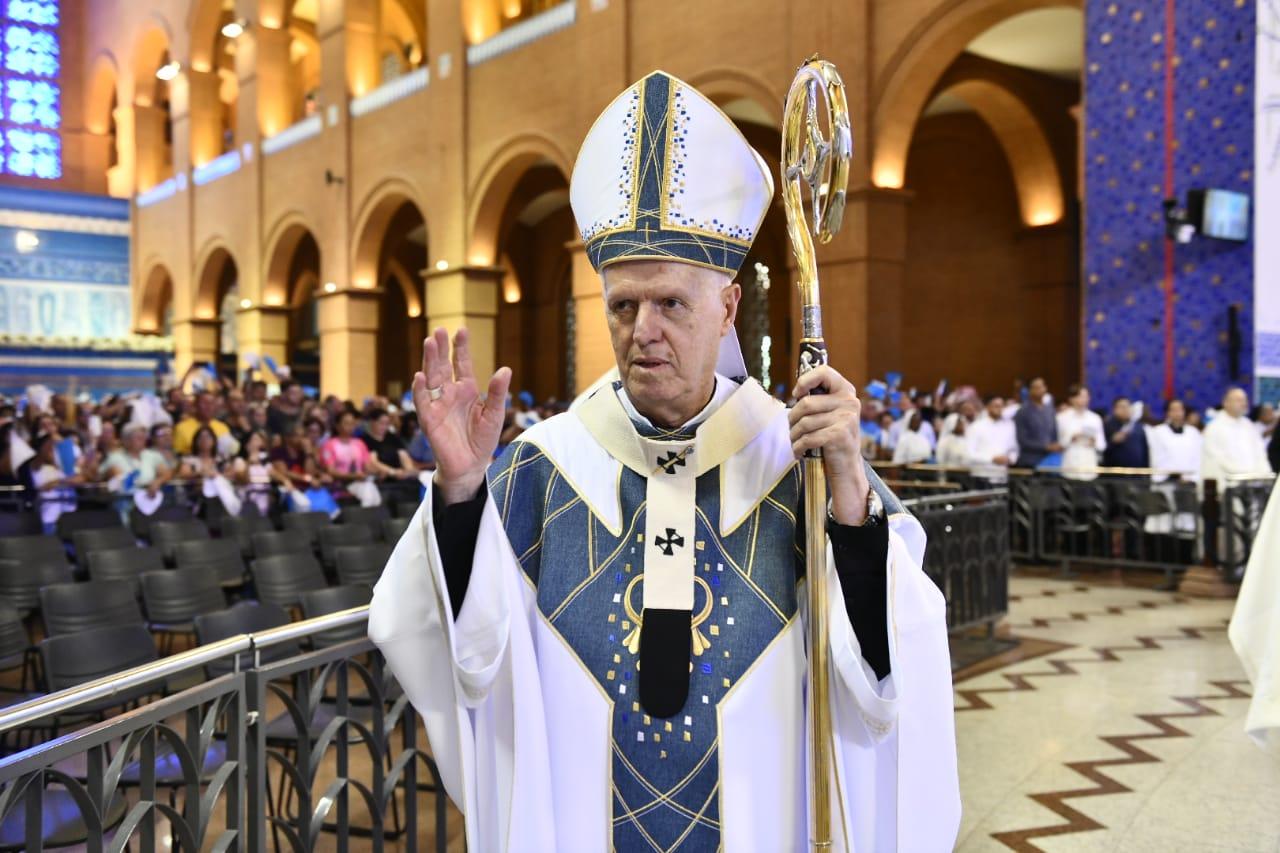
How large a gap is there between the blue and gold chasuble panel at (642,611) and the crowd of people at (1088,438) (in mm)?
7892

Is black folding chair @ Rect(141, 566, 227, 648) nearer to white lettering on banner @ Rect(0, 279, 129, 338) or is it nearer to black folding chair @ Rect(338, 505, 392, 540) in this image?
black folding chair @ Rect(338, 505, 392, 540)

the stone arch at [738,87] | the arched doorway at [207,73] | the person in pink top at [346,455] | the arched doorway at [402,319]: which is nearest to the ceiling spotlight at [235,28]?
the arched doorway at [207,73]

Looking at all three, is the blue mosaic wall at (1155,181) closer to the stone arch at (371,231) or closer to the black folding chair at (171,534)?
the black folding chair at (171,534)

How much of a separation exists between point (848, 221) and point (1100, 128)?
267 centimetres

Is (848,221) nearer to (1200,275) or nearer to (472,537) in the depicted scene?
(1200,275)

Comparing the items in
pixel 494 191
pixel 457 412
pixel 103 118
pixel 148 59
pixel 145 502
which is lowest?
pixel 145 502

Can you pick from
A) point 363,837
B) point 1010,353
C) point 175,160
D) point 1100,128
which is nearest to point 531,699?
point 363,837

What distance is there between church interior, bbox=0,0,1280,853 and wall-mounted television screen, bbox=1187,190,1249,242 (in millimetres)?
29

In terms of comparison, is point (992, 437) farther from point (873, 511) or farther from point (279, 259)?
point (279, 259)

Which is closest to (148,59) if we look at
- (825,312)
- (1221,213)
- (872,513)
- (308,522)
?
(825,312)

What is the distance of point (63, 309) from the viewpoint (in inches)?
1072

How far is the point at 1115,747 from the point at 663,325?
3.84 meters

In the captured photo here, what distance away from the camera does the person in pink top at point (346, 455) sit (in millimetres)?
9148

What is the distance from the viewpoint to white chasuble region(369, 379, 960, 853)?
5.38 ft
